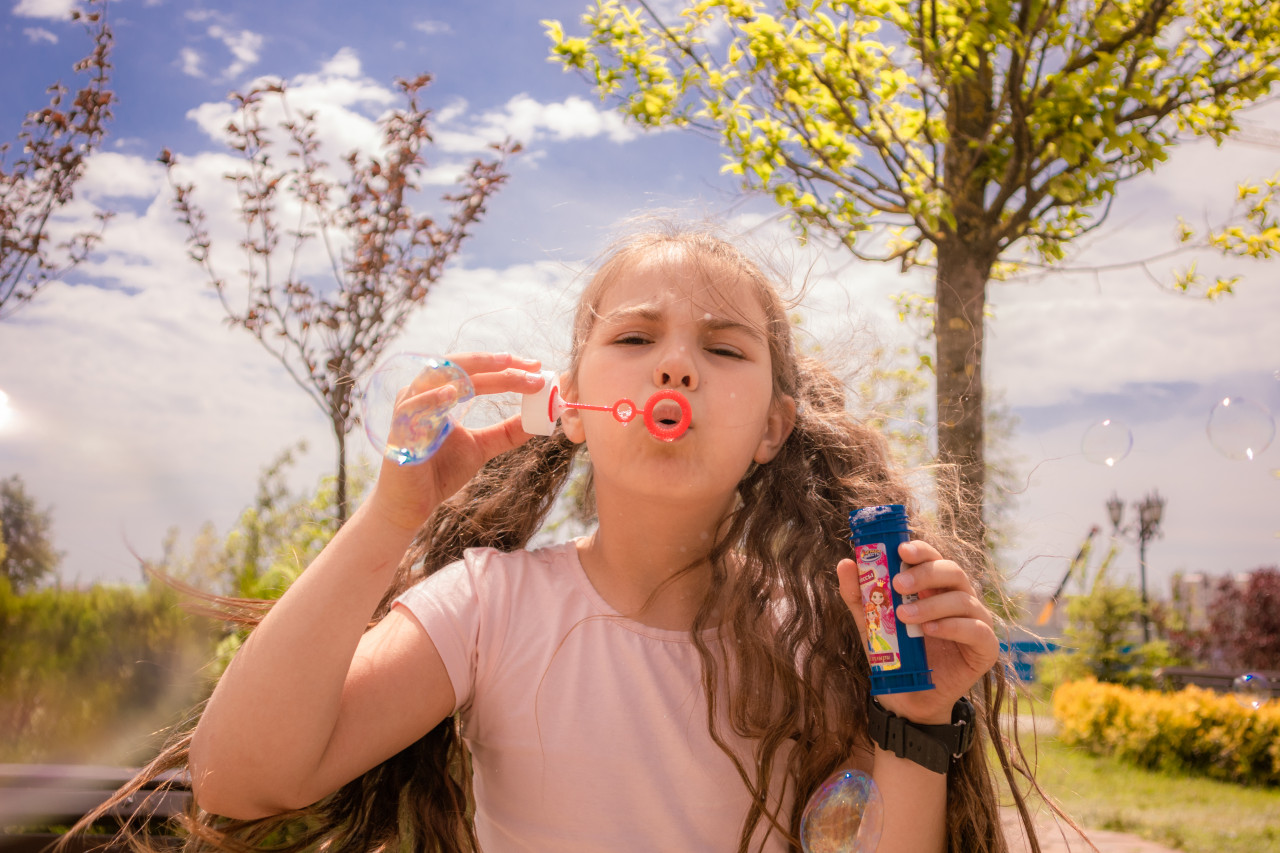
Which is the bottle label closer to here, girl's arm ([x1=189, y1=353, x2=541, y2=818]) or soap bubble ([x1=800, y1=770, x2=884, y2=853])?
soap bubble ([x1=800, y1=770, x2=884, y2=853])

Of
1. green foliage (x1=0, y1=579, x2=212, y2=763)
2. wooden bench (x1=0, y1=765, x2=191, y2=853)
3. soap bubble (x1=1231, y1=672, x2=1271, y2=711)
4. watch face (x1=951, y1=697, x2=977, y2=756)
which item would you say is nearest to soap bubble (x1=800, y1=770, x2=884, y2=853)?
watch face (x1=951, y1=697, x2=977, y2=756)

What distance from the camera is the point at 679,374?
5.04 ft

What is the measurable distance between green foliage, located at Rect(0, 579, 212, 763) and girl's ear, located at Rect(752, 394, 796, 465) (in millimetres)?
2940

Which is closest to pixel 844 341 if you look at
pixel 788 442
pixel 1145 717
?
pixel 788 442

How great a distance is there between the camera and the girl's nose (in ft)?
5.04

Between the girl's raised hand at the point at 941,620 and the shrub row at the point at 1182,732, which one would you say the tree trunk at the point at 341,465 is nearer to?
the girl's raised hand at the point at 941,620

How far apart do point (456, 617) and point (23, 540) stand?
373cm

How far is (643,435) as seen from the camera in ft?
5.08

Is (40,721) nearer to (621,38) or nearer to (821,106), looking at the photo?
(621,38)

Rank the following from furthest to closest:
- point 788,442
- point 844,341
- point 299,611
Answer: point 844,341 < point 788,442 < point 299,611

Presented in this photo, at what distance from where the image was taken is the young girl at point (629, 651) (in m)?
1.35

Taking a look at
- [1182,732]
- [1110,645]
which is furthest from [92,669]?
[1110,645]

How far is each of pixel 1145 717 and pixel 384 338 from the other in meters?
6.71

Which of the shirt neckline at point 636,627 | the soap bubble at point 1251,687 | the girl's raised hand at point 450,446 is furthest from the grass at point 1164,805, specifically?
the girl's raised hand at point 450,446
